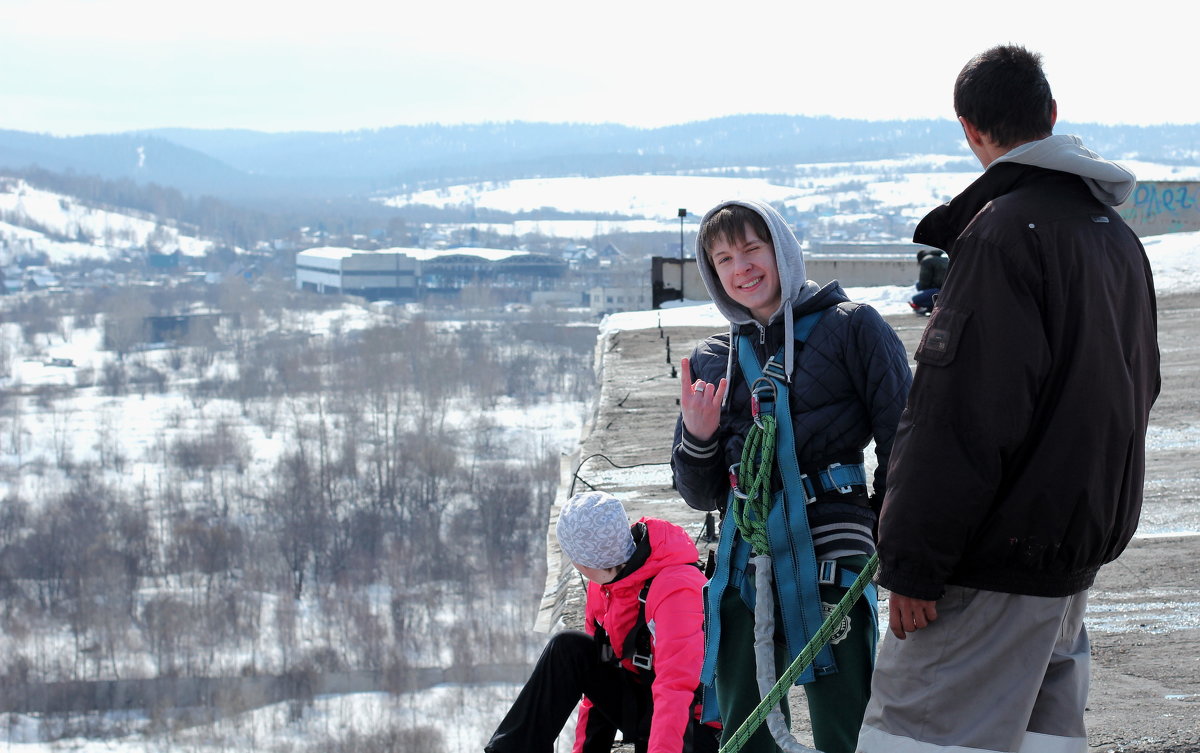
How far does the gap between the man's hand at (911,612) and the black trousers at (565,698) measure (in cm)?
168

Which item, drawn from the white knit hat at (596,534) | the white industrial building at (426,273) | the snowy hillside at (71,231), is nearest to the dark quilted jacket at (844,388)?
the white knit hat at (596,534)

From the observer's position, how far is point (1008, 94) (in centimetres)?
208

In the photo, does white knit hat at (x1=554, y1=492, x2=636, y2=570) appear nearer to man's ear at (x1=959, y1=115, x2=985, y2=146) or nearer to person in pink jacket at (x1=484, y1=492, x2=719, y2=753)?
person in pink jacket at (x1=484, y1=492, x2=719, y2=753)

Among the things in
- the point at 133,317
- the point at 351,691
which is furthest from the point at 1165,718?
the point at 133,317

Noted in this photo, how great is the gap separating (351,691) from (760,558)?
125 feet

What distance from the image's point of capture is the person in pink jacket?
3.22 metres

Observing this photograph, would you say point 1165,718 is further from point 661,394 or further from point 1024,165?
point 661,394

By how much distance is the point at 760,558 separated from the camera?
2.63 meters

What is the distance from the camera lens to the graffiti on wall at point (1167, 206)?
21297 mm

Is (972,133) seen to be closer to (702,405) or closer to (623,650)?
(702,405)

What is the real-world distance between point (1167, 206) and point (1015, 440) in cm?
2184

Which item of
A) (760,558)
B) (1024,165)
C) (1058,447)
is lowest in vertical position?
(760,558)

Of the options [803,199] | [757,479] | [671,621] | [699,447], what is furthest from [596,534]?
[803,199]

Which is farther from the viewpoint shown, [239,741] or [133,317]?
[133,317]
